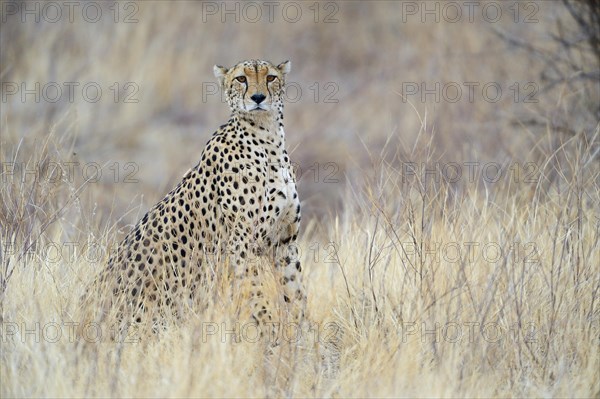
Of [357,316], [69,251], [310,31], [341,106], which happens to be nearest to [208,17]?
[310,31]

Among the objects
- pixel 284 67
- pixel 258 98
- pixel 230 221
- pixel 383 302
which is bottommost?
pixel 383 302

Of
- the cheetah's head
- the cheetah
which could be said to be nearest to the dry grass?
the cheetah

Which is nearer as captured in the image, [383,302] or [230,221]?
[383,302]

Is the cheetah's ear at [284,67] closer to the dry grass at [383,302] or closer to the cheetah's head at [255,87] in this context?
A: the cheetah's head at [255,87]

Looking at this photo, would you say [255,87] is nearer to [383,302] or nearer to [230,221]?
[230,221]

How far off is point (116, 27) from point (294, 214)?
803 cm

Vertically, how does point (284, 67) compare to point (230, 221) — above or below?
above

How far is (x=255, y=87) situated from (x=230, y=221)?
64cm

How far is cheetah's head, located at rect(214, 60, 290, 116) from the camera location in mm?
5043

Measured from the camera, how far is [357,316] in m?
4.73

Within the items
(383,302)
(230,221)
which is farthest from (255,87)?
(383,302)

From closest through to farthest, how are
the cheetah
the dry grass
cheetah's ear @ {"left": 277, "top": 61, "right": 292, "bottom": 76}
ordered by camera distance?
the dry grass, the cheetah, cheetah's ear @ {"left": 277, "top": 61, "right": 292, "bottom": 76}

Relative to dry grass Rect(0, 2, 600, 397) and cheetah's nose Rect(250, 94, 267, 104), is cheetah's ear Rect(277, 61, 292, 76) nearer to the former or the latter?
cheetah's nose Rect(250, 94, 267, 104)

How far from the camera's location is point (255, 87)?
16.6 feet
